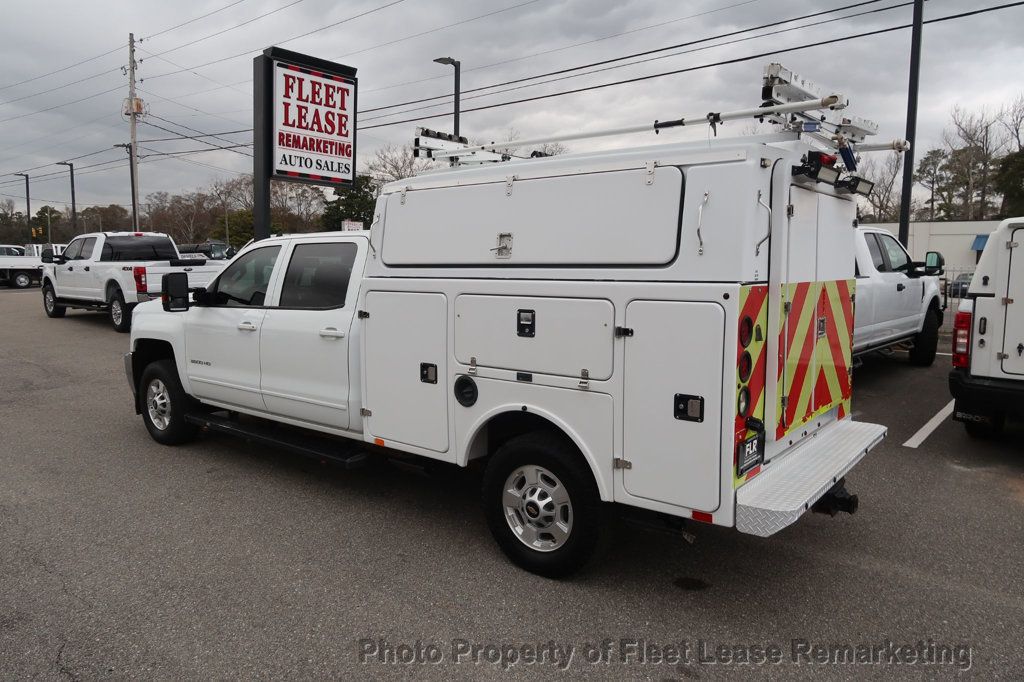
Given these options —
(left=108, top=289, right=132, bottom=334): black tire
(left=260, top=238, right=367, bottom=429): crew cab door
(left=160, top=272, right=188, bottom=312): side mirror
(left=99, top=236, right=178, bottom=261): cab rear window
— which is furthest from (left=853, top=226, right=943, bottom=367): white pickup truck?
(left=108, top=289, right=132, bottom=334): black tire

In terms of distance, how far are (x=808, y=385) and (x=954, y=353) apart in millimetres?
3222

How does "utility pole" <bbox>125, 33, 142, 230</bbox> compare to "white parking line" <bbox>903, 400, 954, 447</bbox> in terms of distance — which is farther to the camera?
"utility pole" <bbox>125, 33, 142, 230</bbox>

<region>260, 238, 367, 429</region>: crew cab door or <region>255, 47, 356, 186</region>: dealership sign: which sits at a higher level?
<region>255, 47, 356, 186</region>: dealership sign

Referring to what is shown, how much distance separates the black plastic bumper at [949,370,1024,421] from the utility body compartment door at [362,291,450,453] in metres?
4.71

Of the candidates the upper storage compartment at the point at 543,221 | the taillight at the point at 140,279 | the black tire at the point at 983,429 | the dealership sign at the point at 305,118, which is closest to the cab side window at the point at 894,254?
the black tire at the point at 983,429

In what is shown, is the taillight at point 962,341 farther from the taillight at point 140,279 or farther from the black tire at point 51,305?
the black tire at point 51,305

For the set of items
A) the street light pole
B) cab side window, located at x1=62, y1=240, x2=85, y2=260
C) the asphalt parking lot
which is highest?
the street light pole

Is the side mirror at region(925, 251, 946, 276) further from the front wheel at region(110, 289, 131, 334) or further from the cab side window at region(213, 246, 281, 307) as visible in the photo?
the front wheel at region(110, 289, 131, 334)

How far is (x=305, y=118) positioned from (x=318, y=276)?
5.69m

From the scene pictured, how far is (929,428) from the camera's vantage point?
24.1ft

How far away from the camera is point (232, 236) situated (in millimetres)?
68938

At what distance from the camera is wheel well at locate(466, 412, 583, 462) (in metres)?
4.12

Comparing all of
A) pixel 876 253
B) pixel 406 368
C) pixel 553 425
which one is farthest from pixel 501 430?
pixel 876 253

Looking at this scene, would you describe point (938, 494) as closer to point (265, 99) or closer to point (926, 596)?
point (926, 596)
